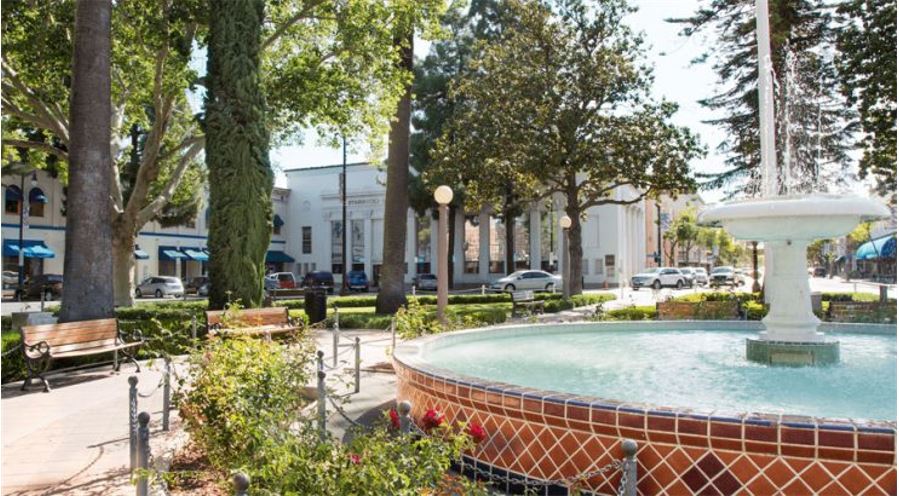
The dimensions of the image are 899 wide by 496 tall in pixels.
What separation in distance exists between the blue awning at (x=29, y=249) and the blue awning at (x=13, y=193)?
264cm

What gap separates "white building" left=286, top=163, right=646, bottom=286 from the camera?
168 feet

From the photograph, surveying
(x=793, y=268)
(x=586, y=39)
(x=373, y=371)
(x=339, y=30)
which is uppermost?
(x=586, y=39)

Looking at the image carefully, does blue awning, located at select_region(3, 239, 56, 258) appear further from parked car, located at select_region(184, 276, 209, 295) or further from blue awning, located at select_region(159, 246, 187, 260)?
parked car, located at select_region(184, 276, 209, 295)

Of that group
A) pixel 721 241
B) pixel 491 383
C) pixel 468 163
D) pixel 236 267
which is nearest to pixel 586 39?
pixel 468 163

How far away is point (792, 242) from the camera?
7.56 meters

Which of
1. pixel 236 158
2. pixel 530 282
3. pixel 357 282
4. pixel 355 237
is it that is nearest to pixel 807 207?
pixel 236 158

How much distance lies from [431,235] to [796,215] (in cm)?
4826

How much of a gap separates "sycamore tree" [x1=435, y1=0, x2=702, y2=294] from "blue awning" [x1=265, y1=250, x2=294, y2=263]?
3360 centimetres

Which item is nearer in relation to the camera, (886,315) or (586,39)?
(886,315)

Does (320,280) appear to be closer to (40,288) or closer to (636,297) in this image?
(40,288)

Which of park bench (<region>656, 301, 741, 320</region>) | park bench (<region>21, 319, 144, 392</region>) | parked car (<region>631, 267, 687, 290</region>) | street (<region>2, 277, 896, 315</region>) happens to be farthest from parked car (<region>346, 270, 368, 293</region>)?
park bench (<region>21, 319, 144, 392</region>)

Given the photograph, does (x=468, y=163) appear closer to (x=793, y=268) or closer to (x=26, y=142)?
(x=26, y=142)

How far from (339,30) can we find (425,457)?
17.2m

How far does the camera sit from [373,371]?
1045cm
